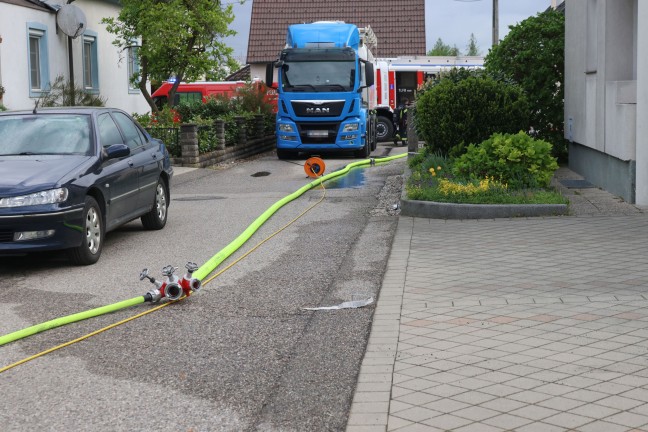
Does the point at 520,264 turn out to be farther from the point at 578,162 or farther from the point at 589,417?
the point at 578,162

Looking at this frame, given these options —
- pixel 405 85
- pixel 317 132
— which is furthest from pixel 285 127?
pixel 405 85

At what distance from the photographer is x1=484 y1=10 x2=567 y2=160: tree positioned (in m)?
20.9

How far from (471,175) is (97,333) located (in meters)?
8.22

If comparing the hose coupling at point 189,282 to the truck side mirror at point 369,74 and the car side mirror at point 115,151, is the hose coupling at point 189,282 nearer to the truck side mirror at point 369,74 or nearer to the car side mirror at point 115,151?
the car side mirror at point 115,151

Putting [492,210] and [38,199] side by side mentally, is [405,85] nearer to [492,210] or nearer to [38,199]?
[492,210]

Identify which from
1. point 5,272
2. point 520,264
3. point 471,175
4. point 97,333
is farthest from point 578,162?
point 97,333

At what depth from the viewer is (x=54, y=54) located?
85.3ft

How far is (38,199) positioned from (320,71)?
60.2ft

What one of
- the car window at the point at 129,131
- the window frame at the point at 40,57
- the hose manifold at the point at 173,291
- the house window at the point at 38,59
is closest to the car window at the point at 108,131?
the car window at the point at 129,131

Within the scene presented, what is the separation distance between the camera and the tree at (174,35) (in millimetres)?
28344

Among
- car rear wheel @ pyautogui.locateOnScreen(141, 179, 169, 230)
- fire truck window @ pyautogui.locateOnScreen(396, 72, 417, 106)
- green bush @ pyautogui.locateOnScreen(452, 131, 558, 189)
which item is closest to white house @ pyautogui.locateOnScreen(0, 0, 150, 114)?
car rear wheel @ pyautogui.locateOnScreen(141, 179, 169, 230)

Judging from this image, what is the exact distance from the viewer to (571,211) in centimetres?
1311

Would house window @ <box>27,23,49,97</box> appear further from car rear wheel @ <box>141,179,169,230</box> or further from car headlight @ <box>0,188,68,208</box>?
car headlight @ <box>0,188,68,208</box>

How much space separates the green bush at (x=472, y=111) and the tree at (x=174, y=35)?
1304 cm
